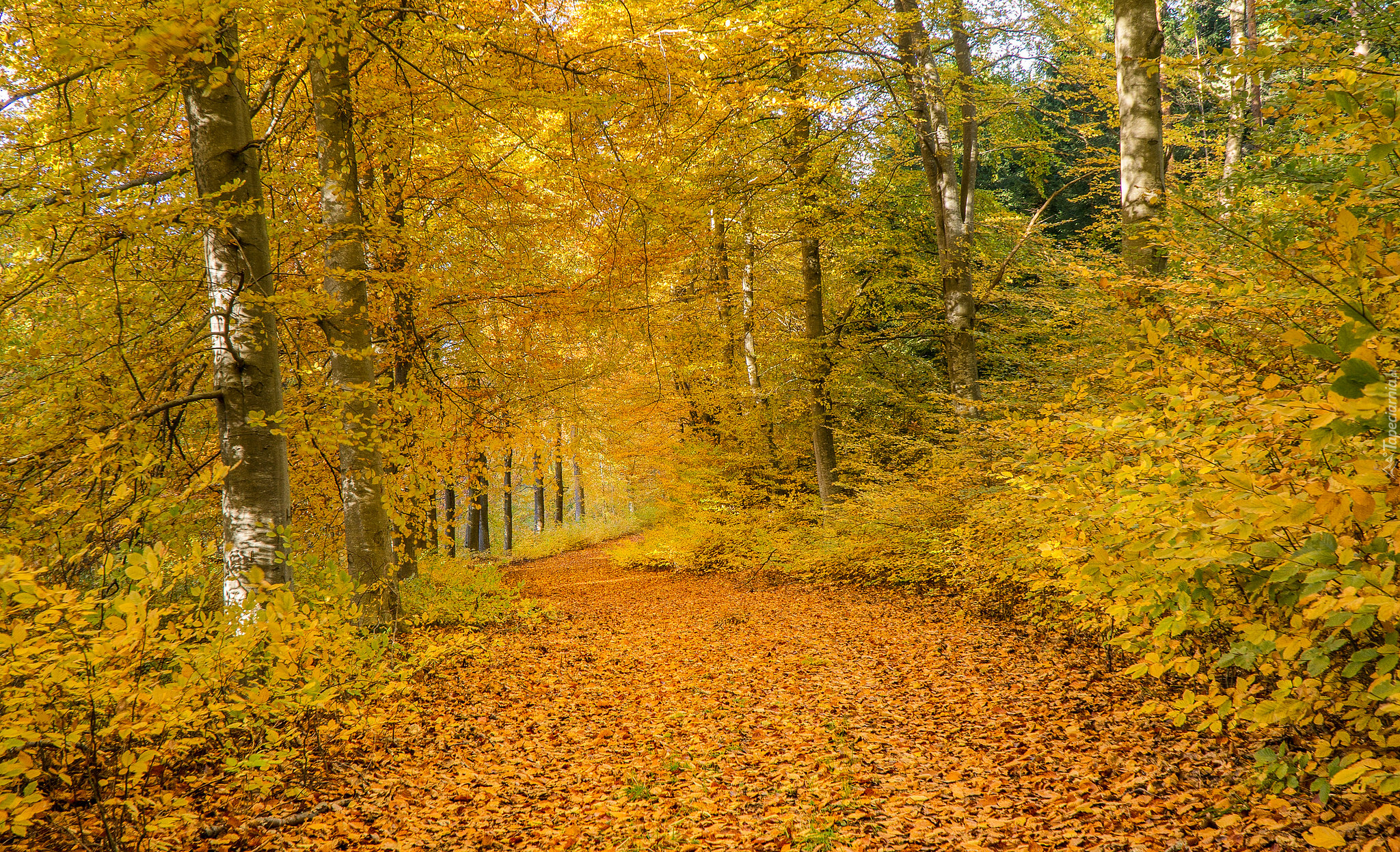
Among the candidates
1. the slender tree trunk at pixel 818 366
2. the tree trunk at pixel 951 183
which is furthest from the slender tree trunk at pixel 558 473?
the tree trunk at pixel 951 183

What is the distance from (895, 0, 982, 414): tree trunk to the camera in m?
9.51

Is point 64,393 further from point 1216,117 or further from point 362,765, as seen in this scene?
point 1216,117

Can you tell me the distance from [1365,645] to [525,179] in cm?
924

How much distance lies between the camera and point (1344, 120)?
118 inches

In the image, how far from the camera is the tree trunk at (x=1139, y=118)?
20.5 feet

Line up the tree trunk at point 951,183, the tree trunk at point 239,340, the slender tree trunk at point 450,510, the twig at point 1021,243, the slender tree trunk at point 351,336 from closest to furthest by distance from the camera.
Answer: the tree trunk at point 239,340
the slender tree trunk at point 351,336
the twig at point 1021,243
the tree trunk at point 951,183
the slender tree trunk at point 450,510

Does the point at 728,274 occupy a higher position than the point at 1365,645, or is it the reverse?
the point at 728,274

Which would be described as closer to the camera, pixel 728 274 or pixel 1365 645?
pixel 1365 645

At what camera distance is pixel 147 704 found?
297 centimetres

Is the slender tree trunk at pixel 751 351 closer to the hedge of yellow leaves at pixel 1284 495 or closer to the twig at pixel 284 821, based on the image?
the hedge of yellow leaves at pixel 1284 495

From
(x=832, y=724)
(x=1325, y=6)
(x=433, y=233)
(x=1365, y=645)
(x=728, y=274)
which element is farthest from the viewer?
(x=728, y=274)

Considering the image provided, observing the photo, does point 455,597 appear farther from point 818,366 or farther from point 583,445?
point 818,366

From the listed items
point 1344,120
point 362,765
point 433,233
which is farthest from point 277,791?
point 433,233

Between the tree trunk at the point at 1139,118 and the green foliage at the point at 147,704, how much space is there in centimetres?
711
